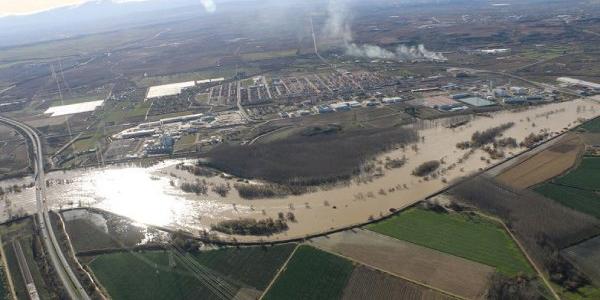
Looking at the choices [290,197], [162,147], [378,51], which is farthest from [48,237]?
[378,51]

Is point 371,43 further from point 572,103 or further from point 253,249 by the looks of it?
point 253,249

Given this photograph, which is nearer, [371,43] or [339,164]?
[339,164]

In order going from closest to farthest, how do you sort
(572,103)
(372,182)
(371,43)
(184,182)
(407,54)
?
A: 1. (372,182)
2. (184,182)
3. (572,103)
4. (407,54)
5. (371,43)

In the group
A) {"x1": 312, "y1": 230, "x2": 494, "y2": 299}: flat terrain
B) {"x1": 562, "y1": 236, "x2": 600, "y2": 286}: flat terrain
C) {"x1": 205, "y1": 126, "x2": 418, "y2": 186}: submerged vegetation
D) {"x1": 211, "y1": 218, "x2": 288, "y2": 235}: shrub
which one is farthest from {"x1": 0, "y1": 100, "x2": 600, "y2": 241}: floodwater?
{"x1": 562, "y1": 236, "x2": 600, "y2": 286}: flat terrain

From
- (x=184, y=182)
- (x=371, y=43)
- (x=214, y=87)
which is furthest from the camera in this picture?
(x=371, y=43)

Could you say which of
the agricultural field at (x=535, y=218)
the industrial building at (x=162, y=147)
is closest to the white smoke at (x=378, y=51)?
the industrial building at (x=162, y=147)

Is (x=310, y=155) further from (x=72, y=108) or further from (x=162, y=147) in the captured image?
(x=72, y=108)

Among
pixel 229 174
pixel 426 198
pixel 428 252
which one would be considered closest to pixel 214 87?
pixel 229 174
